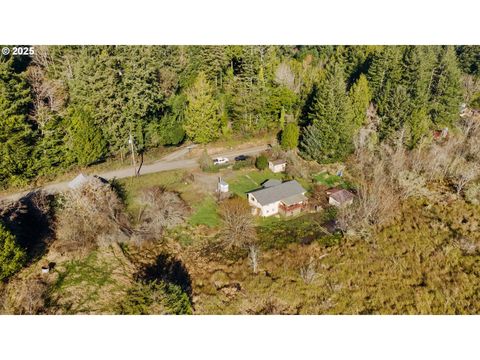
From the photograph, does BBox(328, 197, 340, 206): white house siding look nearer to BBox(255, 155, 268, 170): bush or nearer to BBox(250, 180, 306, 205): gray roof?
BBox(250, 180, 306, 205): gray roof

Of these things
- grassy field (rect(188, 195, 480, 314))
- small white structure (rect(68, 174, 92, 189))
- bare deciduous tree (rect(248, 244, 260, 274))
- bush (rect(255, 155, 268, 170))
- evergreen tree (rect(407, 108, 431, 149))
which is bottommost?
grassy field (rect(188, 195, 480, 314))

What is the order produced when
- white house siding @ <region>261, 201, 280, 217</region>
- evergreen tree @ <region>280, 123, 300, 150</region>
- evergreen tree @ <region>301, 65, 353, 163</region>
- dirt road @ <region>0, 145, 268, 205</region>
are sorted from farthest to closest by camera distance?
1. evergreen tree @ <region>280, 123, 300, 150</region>
2. evergreen tree @ <region>301, 65, 353, 163</region>
3. dirt road @ <region>0, 145, 268, 205</region>
4. white house siding @ <region>261, 201, 280, 217</region>

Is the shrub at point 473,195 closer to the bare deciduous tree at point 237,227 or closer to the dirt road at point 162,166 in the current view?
the bare deciduous tree at point 237,227

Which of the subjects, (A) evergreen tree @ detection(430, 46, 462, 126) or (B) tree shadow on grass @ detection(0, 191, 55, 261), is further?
(A) evergreen tree @ detection(430, 46, 462, 126)

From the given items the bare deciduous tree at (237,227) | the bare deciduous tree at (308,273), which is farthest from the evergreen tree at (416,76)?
the bare deciduous tree at (308,273)

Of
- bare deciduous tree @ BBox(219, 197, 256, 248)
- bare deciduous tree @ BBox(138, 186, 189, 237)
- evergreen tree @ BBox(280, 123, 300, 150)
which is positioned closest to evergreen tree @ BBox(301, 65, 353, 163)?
evergreen tree @ BBox(280, 123, 300, 150)

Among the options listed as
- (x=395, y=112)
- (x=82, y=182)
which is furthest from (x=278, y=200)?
(x=395, y=112)

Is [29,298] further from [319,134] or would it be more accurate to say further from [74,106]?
[319,134]
